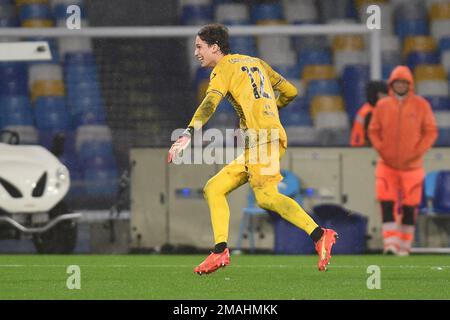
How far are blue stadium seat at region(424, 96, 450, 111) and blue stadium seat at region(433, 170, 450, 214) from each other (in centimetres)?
421

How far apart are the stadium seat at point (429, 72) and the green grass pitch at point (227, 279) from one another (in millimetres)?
7268

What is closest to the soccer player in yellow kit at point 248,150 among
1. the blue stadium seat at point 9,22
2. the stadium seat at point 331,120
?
the stadium seat at point 331,120

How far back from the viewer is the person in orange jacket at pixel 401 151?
44.8 ft

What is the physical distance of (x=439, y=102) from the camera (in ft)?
61.4

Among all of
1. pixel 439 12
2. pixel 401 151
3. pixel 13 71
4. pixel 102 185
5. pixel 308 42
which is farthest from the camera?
pixel 439 12

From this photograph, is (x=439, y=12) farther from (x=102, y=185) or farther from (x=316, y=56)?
(x=102, y=185)

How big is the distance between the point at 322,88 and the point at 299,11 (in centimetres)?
230

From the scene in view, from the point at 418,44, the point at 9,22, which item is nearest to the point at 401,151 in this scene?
the point at 418,44

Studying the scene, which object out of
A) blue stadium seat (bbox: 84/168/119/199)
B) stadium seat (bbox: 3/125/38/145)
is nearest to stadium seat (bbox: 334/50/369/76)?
blue stadium seat (bbox: 84/168/119/199)

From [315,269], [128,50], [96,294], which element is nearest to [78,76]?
[128,50]

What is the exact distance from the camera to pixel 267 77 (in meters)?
9.43

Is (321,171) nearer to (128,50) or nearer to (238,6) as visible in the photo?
(128,50)

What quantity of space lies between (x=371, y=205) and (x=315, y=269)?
4.37 m

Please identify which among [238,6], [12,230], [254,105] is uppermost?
[238,6]
